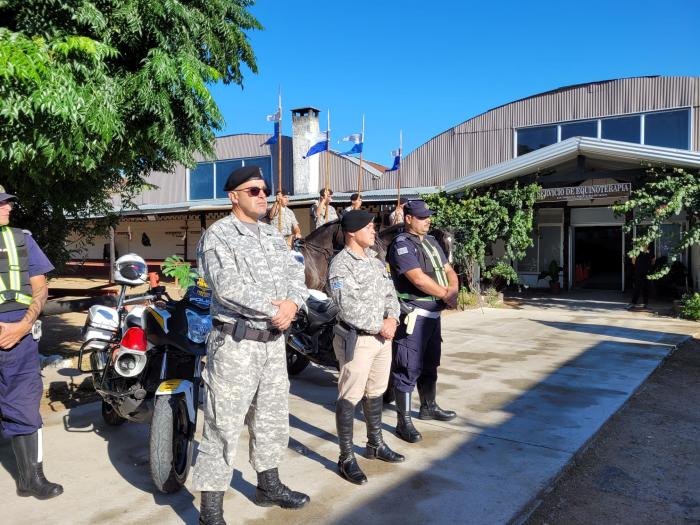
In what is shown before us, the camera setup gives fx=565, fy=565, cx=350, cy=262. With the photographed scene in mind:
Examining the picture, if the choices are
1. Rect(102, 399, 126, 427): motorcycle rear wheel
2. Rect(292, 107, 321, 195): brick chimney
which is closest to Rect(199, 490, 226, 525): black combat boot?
Rect(102, 399, 126, 427): motorcycle rear wheel

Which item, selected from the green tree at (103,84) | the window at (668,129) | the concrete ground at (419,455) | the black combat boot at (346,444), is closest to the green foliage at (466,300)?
the concrete ground at (419,455)

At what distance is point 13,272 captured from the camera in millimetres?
3246

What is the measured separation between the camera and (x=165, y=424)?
3148mm

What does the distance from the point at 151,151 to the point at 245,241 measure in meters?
2.70

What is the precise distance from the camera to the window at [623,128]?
1502cm

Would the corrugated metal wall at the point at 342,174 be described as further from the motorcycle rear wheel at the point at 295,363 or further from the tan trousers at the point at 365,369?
the tan trousers at the point at 365,369

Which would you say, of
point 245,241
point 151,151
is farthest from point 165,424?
point 151,151

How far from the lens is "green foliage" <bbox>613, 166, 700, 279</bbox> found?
1028 centimetres

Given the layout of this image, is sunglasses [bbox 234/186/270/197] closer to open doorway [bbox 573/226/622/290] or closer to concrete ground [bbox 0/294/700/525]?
concrete ground [bbox 0/294/700/525]

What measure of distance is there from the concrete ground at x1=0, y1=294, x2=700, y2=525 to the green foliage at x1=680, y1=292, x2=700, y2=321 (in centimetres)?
380

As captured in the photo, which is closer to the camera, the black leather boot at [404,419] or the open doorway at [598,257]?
the black leather boot at [404,419]

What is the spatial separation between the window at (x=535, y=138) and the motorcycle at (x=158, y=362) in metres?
14.7

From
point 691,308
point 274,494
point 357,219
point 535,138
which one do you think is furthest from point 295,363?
point 535,138

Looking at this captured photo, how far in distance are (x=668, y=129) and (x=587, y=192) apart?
4.63m
